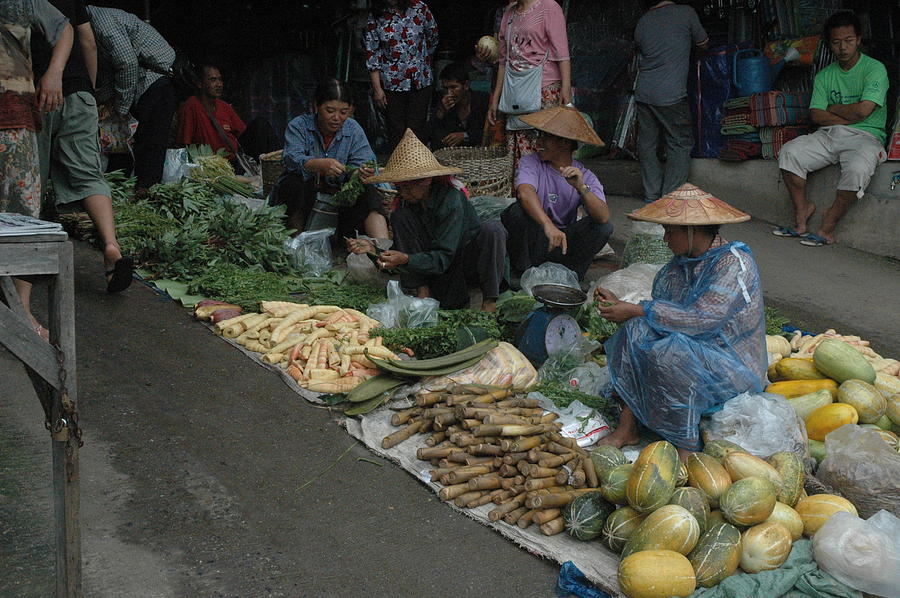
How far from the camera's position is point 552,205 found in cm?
572

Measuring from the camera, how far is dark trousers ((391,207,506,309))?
212 inches

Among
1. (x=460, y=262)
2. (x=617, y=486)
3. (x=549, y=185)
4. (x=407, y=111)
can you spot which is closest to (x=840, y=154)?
(x=549, y=185)

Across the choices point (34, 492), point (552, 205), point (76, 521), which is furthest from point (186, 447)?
point (552, 205)

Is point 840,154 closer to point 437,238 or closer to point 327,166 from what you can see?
point 437,238

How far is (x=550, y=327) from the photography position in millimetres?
4574

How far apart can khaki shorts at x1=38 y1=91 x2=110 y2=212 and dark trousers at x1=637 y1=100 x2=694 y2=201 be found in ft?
16.1

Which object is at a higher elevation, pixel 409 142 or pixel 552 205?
pixel 409 142

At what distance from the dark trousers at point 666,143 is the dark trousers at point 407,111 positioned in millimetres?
1991

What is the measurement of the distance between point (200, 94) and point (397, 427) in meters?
5.73

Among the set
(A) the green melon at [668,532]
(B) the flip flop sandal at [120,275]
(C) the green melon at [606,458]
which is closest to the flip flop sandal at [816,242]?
(C) the green melon at [606,458]

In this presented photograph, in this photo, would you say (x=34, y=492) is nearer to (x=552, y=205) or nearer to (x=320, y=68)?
(x=552, y=205)

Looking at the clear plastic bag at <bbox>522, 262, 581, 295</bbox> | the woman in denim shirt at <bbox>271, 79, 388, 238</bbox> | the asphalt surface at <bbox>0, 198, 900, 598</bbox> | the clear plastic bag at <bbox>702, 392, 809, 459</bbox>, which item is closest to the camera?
the asphalt surface at <bbox>0, 198, 900, 598</bbox>

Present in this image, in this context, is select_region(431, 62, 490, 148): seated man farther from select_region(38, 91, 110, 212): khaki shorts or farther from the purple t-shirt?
select_region(38, 91, 110, 212): khaki shorts

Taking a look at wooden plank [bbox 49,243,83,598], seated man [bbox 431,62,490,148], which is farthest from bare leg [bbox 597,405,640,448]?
seated man [bbox 431,62,490,148]
